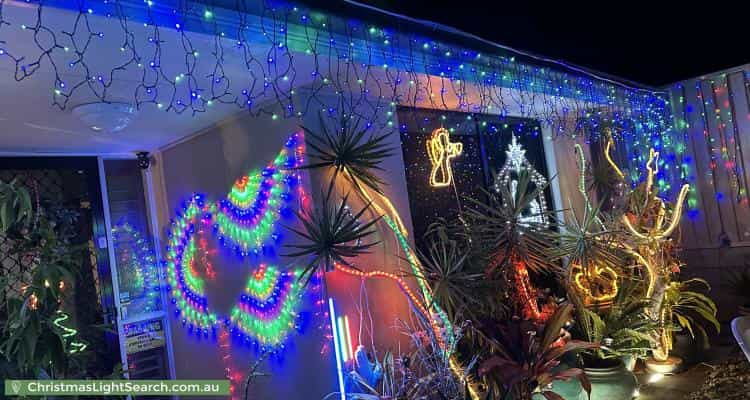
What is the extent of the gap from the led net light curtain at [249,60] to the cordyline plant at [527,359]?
181cm

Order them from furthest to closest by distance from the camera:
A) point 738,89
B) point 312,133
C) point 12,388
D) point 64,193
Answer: point 738,89 → point 64,193 → point 312,133 → point 12,388

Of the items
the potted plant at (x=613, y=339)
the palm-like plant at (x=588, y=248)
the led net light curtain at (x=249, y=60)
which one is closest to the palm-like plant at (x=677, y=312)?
the potted plant at (x=613, y=339)

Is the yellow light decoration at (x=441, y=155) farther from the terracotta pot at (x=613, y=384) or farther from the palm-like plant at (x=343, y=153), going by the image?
the terracotta pot at (x=613, y=384)

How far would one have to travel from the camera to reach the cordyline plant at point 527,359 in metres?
3.29

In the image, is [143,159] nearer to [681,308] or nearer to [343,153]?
[343,153]

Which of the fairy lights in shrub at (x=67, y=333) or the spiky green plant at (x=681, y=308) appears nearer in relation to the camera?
the fairy lights in shrub at (x=67, y=333)

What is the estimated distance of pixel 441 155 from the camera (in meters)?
4.86

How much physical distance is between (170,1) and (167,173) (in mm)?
2964

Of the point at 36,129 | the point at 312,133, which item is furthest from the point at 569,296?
the point at 36,129

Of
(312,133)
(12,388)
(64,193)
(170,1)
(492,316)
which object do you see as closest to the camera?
(12,388)

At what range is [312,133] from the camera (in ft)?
11.4

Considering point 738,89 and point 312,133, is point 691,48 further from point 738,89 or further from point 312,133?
point 312,133

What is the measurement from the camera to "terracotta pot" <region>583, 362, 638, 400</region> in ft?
12.0

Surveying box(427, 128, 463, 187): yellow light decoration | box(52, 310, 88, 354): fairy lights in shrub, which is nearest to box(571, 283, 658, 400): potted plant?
box(427, 128, 463, 187): yellow light decoration
